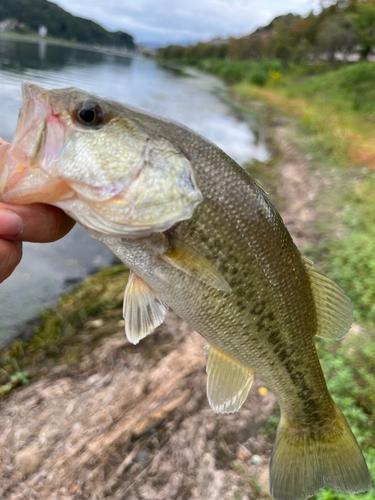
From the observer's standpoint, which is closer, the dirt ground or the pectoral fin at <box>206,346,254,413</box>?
the pectoral fin at <box>206,346,254,413</box>

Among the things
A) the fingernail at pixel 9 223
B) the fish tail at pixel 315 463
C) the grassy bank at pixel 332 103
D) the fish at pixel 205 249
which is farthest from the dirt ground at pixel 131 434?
the grassy bank at pixel 332 103

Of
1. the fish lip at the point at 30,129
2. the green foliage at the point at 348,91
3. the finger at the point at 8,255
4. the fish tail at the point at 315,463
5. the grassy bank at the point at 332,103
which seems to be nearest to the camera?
the fish lip at the point at 30,129

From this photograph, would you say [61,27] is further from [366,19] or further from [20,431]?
[20,431]

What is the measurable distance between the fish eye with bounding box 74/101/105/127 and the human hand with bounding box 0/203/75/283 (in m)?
0.40

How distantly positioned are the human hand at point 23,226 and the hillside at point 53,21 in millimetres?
99180

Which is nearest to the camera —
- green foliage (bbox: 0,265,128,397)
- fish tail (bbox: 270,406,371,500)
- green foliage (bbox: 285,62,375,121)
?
fish tail (bbox: 270,406,371,500)

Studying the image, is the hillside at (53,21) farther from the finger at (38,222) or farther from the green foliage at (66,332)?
the finger at (38,222)

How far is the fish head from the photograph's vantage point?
1320mm

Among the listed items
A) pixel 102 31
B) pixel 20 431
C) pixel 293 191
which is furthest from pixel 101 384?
pixel 102 31

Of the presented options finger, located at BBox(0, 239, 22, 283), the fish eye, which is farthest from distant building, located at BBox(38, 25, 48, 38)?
finger, located at BBox(0, 239, 22, 283)

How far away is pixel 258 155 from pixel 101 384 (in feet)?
38.5

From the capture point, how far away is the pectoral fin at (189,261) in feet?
4.89

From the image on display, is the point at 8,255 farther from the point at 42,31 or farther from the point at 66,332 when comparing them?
the point at 42,31

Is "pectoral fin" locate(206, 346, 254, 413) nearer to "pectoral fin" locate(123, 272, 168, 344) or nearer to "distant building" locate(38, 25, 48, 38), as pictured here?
"pectoral fin" locate(123, 272, 168, 344)
